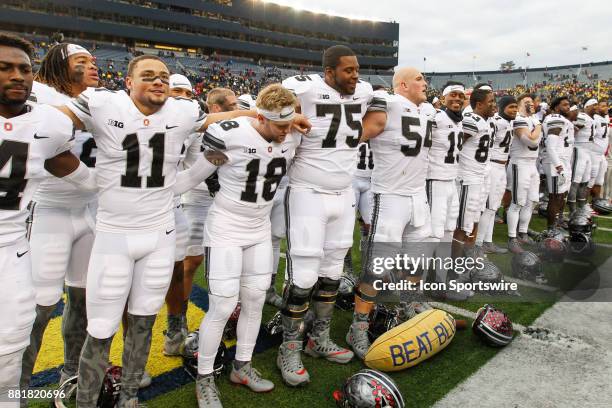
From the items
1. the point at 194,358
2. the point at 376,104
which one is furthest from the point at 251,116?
the point at 194,358

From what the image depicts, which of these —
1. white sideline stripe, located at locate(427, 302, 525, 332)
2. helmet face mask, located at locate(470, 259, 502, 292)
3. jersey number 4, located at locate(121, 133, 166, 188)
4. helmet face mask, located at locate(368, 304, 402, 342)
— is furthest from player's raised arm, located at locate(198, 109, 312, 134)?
helmet face mask, located at locate(470, 259, 502, 292)

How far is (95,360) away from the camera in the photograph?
251 centimetres

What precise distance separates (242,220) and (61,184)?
1.15 meters

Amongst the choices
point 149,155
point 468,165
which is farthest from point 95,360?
point 468,165

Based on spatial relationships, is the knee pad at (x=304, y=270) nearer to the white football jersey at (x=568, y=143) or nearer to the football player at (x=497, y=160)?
the football player at (x=497, y=160)

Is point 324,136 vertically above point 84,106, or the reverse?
point 84,106

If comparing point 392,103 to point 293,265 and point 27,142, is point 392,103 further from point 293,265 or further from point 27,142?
point 27,142

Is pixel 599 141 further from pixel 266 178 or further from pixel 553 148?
pixel 266 178

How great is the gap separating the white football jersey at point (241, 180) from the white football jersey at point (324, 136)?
1.34 feet

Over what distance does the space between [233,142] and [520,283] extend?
13.9 ft

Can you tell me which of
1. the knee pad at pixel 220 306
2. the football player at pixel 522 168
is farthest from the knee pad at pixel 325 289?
the football player at pixel 522 168

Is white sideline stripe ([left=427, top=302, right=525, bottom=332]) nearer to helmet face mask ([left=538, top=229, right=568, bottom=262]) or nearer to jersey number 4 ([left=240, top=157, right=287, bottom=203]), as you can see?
helmet face mask ([left=538, top=229, right=568, bottom=262])

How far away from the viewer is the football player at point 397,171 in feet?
12.4

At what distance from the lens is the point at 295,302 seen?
3307mm
